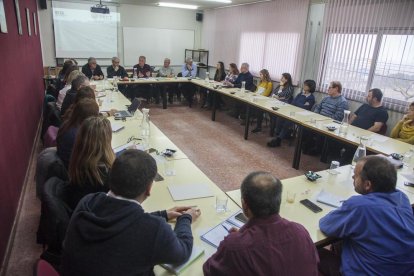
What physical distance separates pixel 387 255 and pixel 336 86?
372cm

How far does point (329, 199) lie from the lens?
2088 mm

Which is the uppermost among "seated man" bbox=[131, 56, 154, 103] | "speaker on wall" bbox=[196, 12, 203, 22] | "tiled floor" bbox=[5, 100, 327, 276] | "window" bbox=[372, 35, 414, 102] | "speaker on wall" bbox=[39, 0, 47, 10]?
"speaker on wall" bbox=[196, 12, 203, 22]

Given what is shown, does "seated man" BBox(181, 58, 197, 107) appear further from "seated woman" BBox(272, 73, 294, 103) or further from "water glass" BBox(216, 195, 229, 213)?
"water glass" BBox(216, 195, 229, 213)

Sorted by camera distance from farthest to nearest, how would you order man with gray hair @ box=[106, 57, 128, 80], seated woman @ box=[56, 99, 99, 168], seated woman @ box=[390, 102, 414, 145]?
man with gray hair @ box=[106, 57, 128, 80]
seated woman @ box=[390, 102, 414, 145]
seated woman @ box=[56, 99, 99, 168]

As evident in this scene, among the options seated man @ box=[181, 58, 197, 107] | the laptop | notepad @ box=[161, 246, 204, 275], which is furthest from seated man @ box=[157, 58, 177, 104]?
notepad @ box=[161, 246, 204, 275]

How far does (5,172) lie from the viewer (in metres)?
2.47

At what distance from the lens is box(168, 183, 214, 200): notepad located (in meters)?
2.01

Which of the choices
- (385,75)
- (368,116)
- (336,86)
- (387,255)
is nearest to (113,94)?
(336,86)

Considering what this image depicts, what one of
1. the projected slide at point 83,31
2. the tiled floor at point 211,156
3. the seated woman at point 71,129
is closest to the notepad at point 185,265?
the seated woman at point 71,129

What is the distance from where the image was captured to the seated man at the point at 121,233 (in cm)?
109

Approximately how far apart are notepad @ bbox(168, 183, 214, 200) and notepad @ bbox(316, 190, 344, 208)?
2.49 feet

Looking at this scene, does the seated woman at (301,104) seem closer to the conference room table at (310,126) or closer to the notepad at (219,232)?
the conference room table at (310,126)

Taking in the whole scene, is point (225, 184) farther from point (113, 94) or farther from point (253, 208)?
point (113, 94)

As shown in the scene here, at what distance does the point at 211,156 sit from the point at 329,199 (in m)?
2.65
